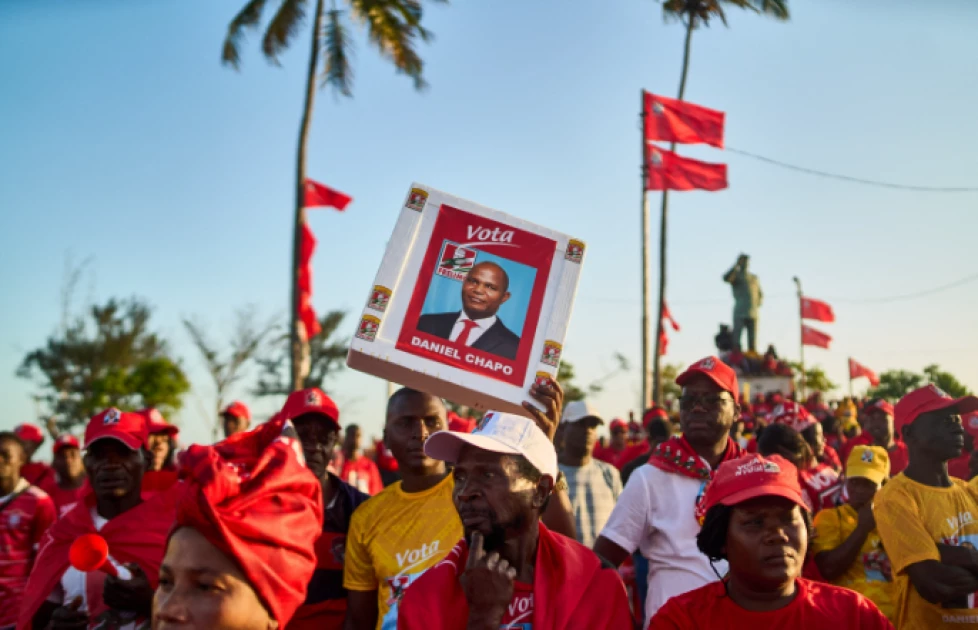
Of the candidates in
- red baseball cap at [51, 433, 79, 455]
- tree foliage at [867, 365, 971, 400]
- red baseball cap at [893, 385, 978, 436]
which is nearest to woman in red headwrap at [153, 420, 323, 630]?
red baseball cap at [893, 385, 978, 436]

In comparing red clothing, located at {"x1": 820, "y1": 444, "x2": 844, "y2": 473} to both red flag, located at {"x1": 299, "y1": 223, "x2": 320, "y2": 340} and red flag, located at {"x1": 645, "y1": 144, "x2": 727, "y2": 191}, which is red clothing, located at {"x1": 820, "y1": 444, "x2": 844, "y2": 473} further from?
red flag, located at {"x1": 299, "y1": 223, "x2": 320, "y2": 340}

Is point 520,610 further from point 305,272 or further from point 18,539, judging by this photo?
point 305,272

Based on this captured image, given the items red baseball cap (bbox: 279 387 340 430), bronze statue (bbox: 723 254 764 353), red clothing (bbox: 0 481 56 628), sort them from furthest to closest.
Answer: bronze statue (bbox: 723 254 764 353) < red clothing (bbox: 0 481 56 628) < red baseball cap (bbox: 279 387 340 430)

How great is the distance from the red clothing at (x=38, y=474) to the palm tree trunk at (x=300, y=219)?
6.11 meters

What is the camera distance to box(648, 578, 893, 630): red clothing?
9.10ft

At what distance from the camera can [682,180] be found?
50.9 feet

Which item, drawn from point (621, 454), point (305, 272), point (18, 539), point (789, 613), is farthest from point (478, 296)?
point (305, 272)

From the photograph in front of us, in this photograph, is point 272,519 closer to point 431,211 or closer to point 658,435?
point 431,211

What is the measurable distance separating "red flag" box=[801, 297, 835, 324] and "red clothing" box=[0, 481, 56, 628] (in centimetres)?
2579

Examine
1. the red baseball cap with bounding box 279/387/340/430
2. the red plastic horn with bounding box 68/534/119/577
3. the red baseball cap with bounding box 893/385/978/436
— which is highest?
the red baseball cap with bounding box 893/385/978/436

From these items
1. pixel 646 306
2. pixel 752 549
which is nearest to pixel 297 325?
pixel 646 306

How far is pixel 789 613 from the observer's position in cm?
280

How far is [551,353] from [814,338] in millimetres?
25954

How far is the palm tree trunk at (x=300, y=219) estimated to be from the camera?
1504 centimetres
